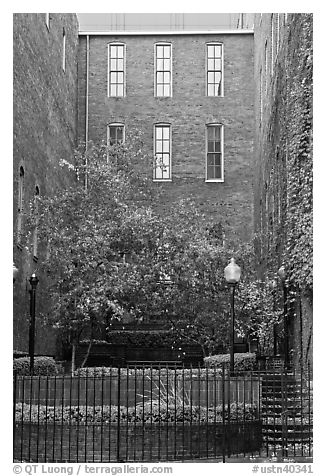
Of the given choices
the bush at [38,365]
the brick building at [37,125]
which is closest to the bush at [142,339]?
the brick building at [37,125]

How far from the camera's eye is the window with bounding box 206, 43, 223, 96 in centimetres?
3634

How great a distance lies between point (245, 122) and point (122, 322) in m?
9.74

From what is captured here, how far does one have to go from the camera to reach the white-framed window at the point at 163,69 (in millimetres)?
36344

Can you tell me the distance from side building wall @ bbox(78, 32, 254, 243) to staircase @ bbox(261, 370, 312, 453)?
62.7ft

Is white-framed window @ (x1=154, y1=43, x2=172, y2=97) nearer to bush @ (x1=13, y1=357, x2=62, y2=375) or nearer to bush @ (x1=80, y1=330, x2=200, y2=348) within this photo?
bush @ (x1=80, y1=330, x2=200, y2=348)

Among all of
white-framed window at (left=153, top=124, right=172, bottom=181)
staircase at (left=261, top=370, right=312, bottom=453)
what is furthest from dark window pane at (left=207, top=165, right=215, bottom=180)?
staircase at (left=261, top=370, right=312, bottom=453)

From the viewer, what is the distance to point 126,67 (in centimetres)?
3644

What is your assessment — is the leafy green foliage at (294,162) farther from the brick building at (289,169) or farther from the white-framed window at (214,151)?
the white-framed window at (214,151)

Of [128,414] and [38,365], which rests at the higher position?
[38,365]

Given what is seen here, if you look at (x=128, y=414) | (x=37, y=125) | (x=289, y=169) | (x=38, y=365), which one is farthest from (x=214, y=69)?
(x=128, y=414)

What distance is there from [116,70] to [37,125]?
1090 centimetres

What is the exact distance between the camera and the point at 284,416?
1389 centimetres

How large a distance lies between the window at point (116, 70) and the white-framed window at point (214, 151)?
3942 millimetres

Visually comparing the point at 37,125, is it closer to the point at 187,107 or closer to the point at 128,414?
the point at 187,107
